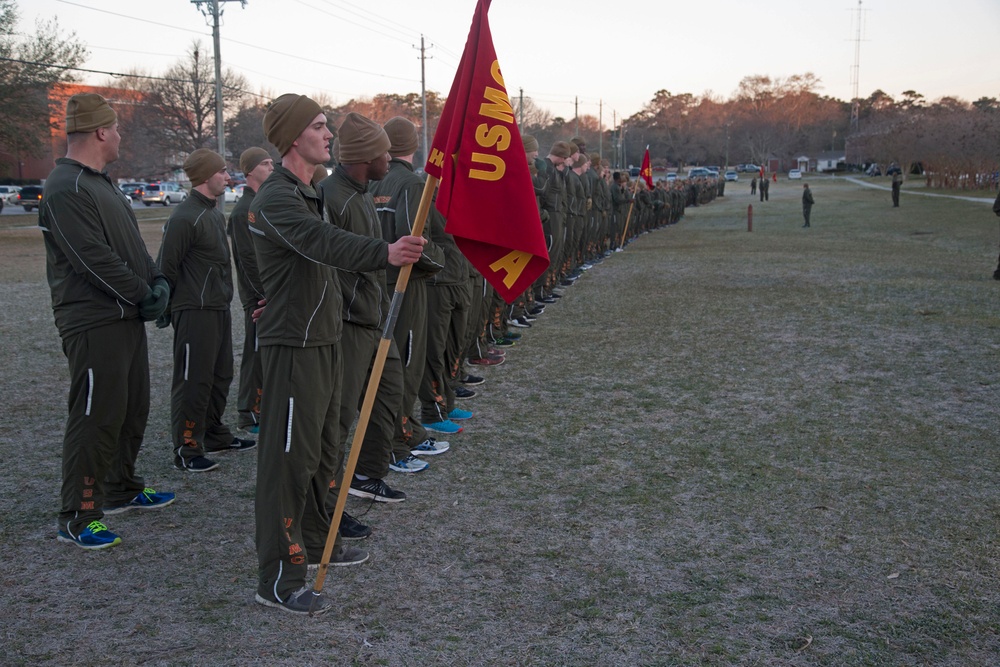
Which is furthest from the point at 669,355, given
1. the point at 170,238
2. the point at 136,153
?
the point at 136,153

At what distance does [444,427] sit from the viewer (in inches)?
254

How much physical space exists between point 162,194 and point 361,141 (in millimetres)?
54645

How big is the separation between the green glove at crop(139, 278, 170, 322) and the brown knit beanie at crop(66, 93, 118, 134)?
860 millimetres

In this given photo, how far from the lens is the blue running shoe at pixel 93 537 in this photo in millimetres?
4352

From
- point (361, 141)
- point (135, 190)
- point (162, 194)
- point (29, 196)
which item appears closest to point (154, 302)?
point (361, 141)

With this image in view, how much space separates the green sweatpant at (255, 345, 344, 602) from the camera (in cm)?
365

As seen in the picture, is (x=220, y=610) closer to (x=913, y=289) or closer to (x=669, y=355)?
(x=669, y=355)

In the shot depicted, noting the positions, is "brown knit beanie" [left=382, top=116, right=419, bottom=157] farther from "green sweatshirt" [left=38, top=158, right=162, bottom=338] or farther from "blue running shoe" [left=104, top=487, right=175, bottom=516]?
"blue running shoe" [left=104, top=487, right=175, bottom=516]

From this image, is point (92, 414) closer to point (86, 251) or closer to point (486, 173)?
point (86, 251)

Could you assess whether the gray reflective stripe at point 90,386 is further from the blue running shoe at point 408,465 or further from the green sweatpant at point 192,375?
the blue running shoe at point 408,465

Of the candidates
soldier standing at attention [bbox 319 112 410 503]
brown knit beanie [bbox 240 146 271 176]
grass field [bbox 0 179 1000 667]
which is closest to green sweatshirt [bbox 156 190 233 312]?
brown knit beanie [bbox 240 146 271 176]

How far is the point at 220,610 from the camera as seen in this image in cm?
372

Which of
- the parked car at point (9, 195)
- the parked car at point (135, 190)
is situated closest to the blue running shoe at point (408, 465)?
the parked car at point (9, 195)

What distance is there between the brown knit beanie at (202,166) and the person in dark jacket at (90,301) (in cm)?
119
